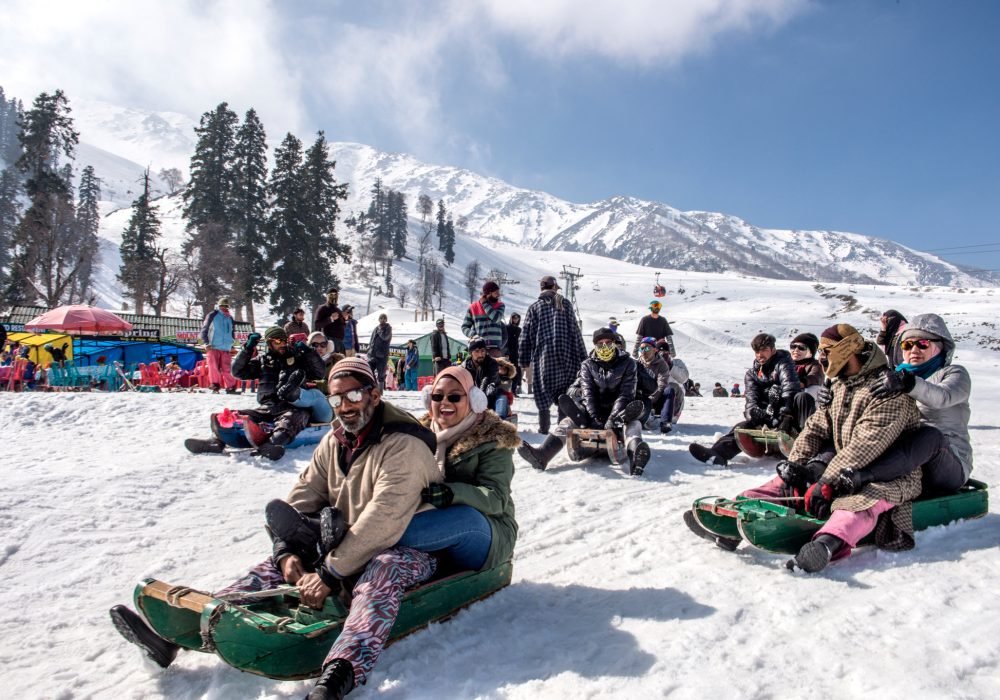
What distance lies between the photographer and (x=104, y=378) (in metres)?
16.2

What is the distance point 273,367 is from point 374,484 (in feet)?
16.8

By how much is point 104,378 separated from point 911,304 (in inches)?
2908

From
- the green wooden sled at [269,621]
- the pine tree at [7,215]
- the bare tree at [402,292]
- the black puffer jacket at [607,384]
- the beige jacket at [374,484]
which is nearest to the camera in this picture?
the green wooden sled at [269,621]

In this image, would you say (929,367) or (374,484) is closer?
(374,484)

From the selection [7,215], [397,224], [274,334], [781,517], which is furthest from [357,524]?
[397,224]

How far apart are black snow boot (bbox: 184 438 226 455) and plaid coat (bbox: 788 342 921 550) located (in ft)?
20.8

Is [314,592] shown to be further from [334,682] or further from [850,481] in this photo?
[850,481]

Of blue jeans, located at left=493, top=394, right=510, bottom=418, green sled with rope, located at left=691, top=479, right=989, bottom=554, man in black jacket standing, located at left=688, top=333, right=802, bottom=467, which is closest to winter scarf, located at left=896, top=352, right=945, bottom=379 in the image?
green sled with rope, located at left=691, top=479, right=989, bottom=554

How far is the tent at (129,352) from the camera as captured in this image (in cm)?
1744

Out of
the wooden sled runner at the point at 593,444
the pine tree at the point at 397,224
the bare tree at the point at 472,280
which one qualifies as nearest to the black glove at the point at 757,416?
the wooden sled runner at the point at 593,444

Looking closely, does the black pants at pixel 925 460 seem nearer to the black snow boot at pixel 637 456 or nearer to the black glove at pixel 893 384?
the black glove at pixel 893 384

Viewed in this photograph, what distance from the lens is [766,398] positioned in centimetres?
753

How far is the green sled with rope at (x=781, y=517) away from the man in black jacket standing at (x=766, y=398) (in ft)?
8.36

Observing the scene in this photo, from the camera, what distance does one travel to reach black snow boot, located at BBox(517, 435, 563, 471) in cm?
707
